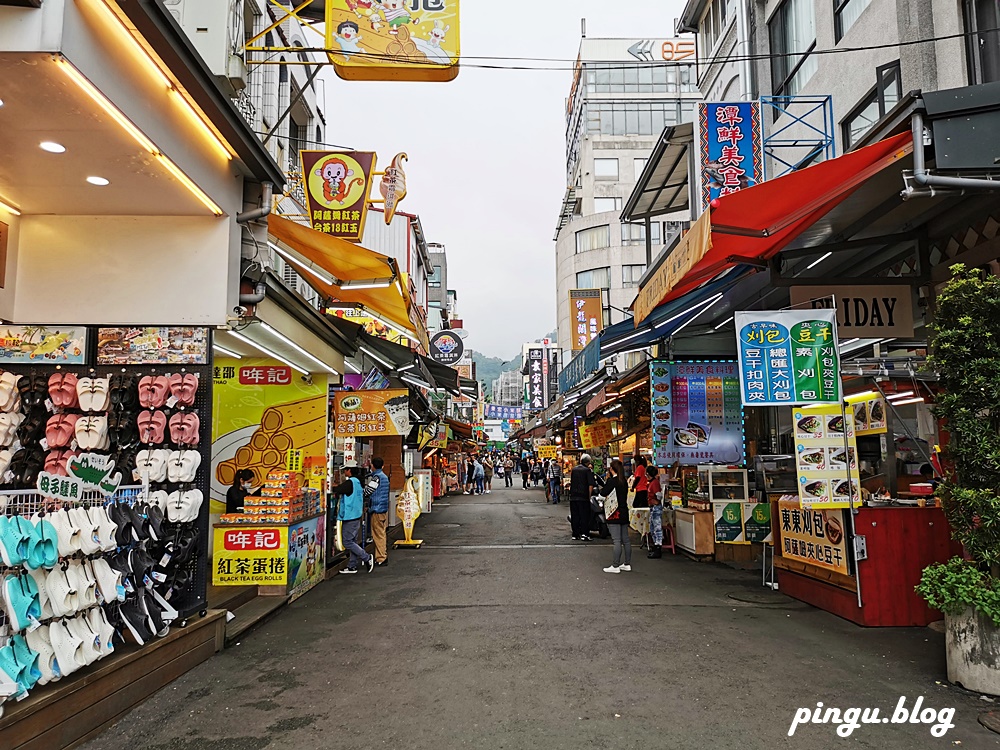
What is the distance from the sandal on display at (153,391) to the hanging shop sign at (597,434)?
561 inches

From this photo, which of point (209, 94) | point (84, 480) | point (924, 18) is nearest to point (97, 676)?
point (84, 480)

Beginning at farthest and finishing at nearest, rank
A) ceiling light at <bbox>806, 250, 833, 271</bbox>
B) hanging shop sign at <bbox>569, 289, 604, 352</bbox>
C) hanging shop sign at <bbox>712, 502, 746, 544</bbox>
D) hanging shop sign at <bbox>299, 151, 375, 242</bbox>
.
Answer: hanging shop sign at <bbox>569, 289, 604, 352</bbox>, hanging shop sign at <bbox>712, 502, 746, 544</bbox>, hanging shop sign at <bbox>299, 151, 375, 242</bbox>, ceiling light at <bbox>806, 250, 833, 271</bbox>

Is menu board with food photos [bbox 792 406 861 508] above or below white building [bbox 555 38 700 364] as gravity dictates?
below

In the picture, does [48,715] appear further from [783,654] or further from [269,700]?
[783,654]

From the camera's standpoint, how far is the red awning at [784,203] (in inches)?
211

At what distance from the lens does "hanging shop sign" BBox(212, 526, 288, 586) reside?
877 cm

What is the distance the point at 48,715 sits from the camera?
170 inches

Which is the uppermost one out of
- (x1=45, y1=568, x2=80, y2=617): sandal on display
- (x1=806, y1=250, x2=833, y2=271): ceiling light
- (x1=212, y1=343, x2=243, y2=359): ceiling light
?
(x1=806, y1=250, x2=833, y2=271): ceiling light

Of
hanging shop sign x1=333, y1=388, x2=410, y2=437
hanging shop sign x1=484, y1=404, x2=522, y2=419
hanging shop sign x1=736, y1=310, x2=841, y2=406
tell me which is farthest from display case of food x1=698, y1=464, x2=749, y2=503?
hanging shop sign x1=484, y1=404, x2=522, y2=419

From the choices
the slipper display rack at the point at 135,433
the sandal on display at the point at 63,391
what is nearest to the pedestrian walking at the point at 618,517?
the slipper display rack at the point at 135,433

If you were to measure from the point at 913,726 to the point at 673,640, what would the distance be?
2469 millimetres

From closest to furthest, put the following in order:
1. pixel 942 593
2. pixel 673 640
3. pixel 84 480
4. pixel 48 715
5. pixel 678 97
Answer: pixel 48 715 → pixel 942 593 → pixel 84 480 → pixel 673 640 → pixel 678 97

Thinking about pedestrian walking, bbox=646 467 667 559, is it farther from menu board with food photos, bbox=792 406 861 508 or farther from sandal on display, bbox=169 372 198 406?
sandal on display, bbox=169 372 198 406

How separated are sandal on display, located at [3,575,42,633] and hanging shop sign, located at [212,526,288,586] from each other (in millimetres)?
4468
